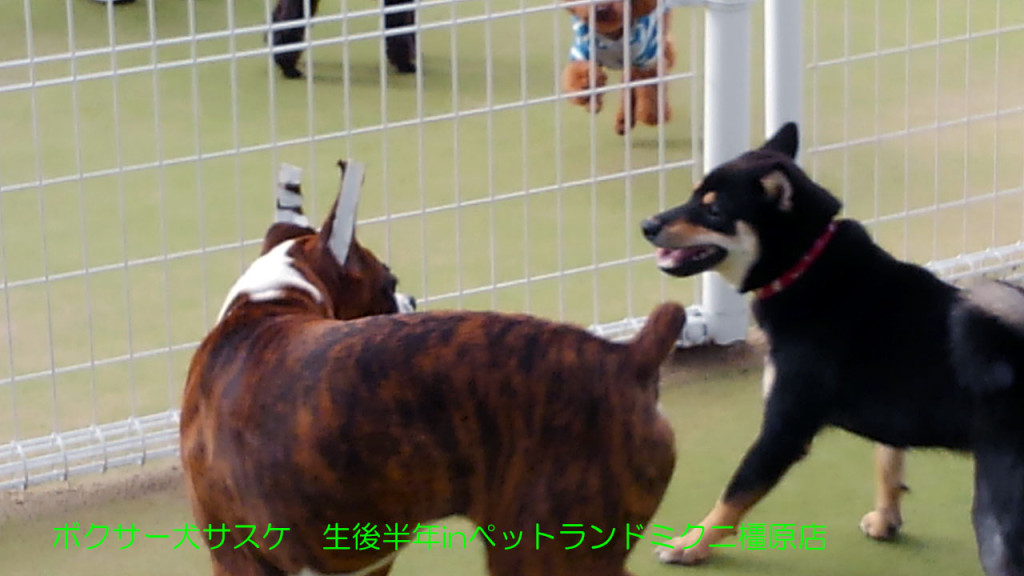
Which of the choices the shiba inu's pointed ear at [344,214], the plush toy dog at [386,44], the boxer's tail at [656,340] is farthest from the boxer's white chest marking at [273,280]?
the plush toy dog at [386,44]

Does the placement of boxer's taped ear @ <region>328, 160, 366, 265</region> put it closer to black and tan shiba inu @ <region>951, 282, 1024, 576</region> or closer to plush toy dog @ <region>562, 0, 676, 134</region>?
black and tan shiba inu @ <region>951, 282, 1024, 576</region>

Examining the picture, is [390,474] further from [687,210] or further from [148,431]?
[148,431]

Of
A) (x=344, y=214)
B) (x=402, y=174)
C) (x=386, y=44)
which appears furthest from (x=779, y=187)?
(x=386, y=44)

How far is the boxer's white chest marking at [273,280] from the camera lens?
2.19 m

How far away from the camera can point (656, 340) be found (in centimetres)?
202

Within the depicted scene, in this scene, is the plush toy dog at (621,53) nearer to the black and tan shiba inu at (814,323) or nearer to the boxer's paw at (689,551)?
the black and tan shiba inu at (814,323)

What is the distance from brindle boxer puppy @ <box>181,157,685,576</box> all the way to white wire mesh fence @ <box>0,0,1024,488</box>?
913 millimetres

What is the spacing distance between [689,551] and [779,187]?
1.99 ft

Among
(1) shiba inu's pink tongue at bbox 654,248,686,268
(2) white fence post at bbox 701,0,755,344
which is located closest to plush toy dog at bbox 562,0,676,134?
(2) white fence post at bbox 701,0,755,344

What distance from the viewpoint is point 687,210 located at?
2730mm

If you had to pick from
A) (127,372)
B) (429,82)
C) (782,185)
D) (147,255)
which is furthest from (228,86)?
(782,185)

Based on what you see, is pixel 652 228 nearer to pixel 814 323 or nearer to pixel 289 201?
pixel 814 323

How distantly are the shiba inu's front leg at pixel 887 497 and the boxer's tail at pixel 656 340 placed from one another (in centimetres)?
85

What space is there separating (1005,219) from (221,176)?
6.32 ft
